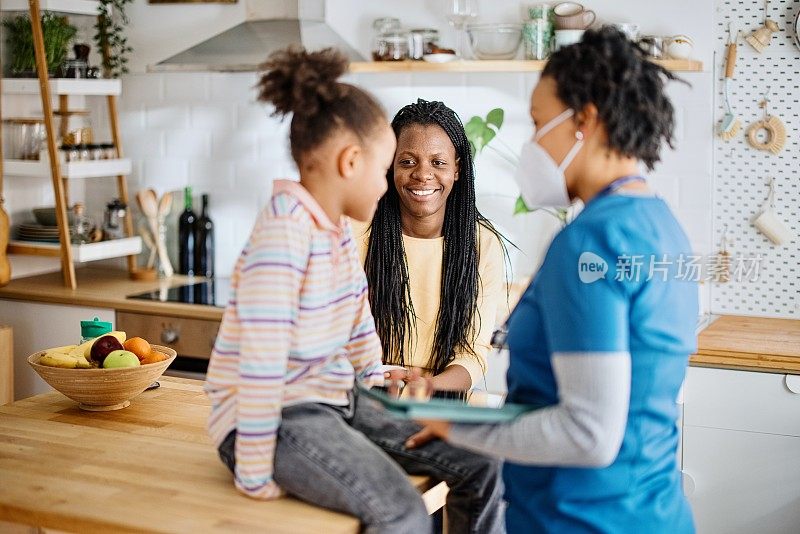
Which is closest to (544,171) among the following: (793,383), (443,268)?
(443,268)

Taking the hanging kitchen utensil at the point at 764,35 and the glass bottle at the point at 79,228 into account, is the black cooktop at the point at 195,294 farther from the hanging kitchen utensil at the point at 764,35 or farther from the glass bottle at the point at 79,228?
the hanging kitchen utensil at the point at 764,35

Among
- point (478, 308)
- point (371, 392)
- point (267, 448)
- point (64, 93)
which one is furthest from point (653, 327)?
point (64, 93)

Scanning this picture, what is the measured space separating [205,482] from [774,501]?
6.73 ft

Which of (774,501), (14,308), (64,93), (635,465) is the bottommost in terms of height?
(774,501)

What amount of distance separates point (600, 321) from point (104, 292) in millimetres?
2905

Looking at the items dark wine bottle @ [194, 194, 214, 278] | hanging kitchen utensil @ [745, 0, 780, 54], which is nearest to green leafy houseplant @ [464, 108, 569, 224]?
hanging kitchen utensil @ [745, 0, 780, 54]

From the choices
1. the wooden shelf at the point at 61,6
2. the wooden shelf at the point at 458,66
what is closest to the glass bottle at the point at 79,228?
the wooden shelf at the point at 61,6

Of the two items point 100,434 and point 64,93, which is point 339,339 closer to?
point 100,434

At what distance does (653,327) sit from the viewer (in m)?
1.50

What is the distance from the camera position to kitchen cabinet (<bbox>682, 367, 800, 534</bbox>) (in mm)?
3064

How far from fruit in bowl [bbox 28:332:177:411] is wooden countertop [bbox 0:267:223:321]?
1415 millimetres

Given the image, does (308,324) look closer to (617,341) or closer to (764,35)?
(617,341)

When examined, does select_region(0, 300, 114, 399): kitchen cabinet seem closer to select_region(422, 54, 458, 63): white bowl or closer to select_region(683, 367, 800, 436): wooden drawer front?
select_region(422, 54, 458, 63): white bowl

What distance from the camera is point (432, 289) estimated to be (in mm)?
2564
